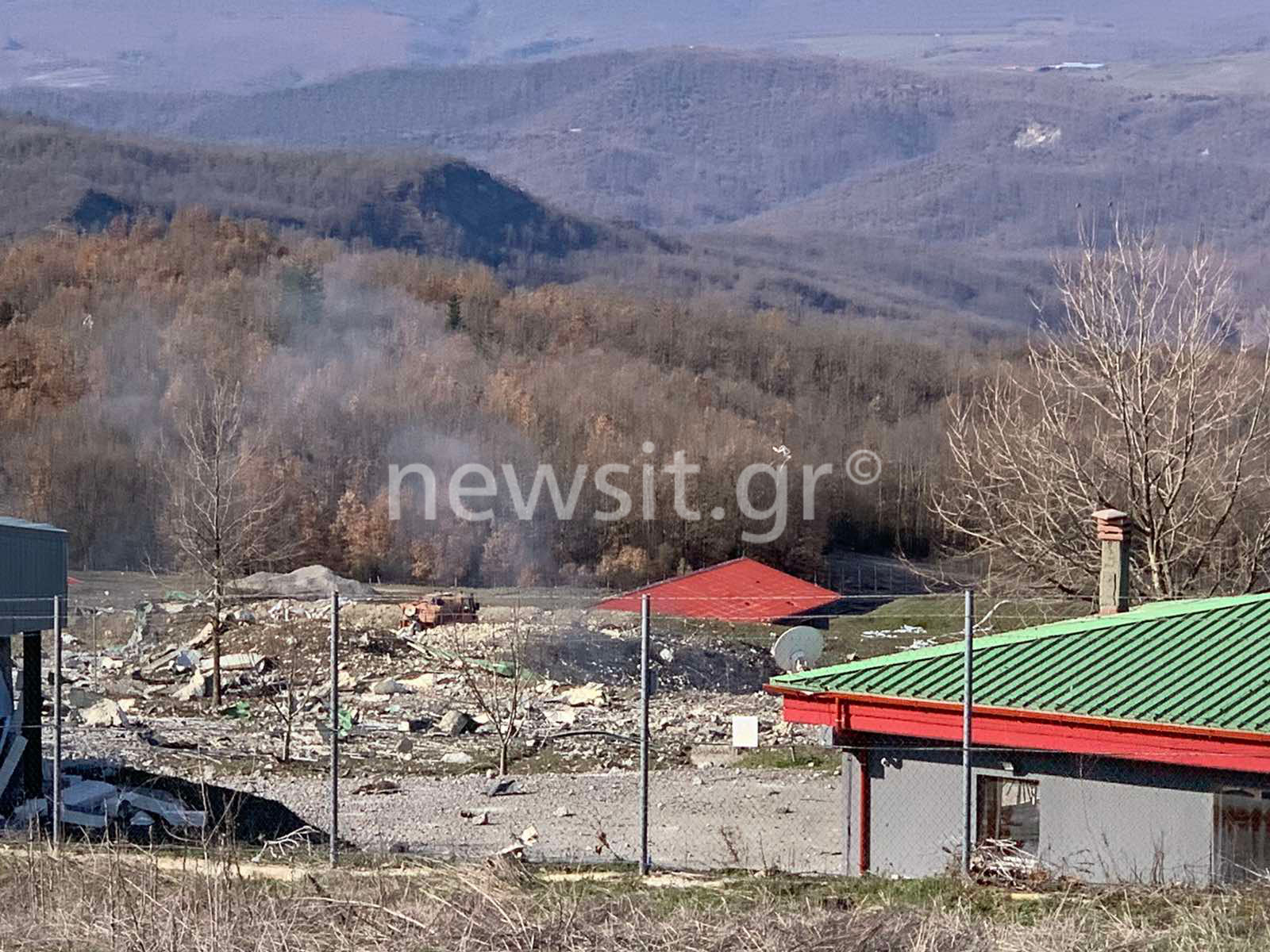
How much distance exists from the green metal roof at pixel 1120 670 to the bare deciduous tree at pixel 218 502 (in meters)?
15.7

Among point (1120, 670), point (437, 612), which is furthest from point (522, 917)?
point (437, 612)

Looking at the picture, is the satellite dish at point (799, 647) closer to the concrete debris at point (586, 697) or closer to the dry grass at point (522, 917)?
the concrete debris at point (586, 697)

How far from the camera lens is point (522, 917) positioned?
798 centimetres

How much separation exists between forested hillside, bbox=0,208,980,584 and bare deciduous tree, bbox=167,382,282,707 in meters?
1.36

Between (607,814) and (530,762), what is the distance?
402 cm

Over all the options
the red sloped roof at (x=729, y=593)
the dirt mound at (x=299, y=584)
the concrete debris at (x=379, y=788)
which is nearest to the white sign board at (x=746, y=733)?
the concrete debris at (x=379, y=788)

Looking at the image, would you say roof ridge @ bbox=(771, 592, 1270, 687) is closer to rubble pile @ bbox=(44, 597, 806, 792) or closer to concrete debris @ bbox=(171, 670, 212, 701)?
rubble pile @ bbox=(44, 597, 806, 792)

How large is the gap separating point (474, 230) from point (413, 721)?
123854 millimetres

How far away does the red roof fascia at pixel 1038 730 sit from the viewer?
37.7 feet

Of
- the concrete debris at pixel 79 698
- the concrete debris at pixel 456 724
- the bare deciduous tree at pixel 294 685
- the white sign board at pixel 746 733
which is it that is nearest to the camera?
the white sign board at pixel 746 733

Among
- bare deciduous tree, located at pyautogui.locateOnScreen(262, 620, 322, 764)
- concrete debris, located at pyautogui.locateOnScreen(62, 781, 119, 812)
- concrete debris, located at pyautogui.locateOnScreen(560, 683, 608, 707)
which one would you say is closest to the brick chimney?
concrete debris, located at pyautogui.locateOnScreen(62, 781, 119, 812)

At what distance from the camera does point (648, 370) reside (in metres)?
96.4

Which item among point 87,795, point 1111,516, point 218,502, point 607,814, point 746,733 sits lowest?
point 607,814

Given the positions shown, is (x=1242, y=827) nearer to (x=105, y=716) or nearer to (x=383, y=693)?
(x=105, y=716)
